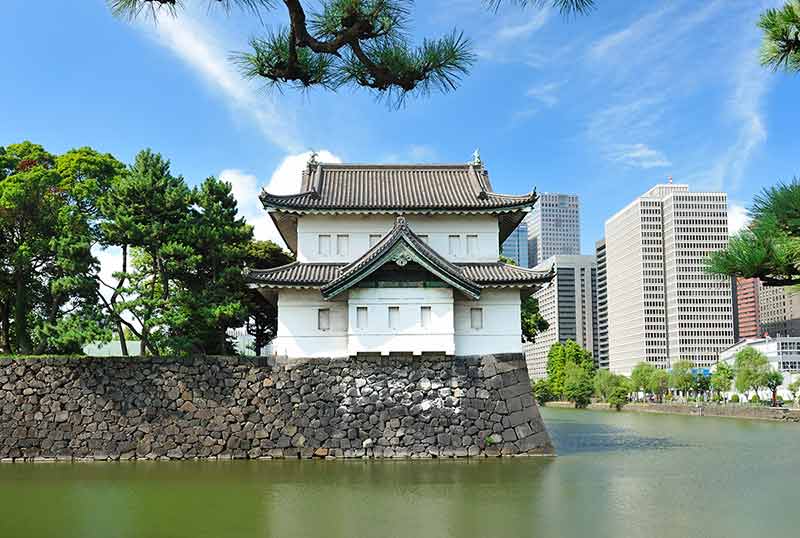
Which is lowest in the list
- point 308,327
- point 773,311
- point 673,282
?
point 308,327

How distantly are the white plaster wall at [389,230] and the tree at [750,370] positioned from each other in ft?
140

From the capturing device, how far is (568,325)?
151m

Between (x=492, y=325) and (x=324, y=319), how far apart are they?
17.0 ft

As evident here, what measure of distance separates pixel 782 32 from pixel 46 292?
899 inches

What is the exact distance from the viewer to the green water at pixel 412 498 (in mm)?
10109

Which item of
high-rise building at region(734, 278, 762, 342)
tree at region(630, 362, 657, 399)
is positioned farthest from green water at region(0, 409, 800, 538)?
high-rise building at region(734, 278, 762, 342)

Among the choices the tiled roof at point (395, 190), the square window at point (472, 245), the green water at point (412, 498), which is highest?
the tiled roof at point (395, 190)

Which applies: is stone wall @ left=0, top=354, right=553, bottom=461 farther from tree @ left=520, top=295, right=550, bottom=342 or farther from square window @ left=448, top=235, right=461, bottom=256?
tree @ left=520, top=295, right=550, bottom=342

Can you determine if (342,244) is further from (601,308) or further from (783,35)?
(601,308)

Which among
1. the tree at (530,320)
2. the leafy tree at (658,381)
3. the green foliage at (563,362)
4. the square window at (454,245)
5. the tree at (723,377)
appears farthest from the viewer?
the green foliage at (563,362)

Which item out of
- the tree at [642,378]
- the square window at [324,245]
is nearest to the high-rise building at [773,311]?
the tree at [642,378]

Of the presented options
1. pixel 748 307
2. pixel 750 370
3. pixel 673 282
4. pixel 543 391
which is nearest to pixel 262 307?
pixel 750 370

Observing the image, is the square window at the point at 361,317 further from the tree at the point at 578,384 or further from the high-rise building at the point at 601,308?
the high-rise building at the point at 601,308

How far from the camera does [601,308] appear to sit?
142 meters
